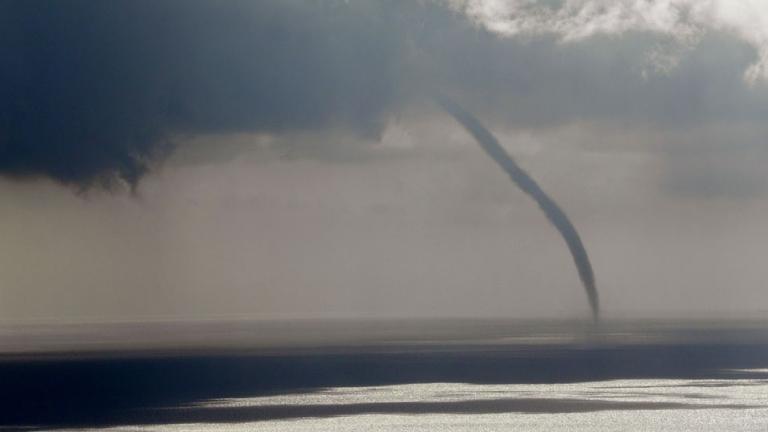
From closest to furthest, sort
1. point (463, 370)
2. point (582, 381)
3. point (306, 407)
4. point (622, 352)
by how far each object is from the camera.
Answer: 1. point (306, 407)
2. point (582, 381)
3. point (463, 370)
4. point (622, 352)

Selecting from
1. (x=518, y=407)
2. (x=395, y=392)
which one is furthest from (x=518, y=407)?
(x=395, y=392)

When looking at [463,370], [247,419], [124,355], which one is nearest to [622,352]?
[463,370]

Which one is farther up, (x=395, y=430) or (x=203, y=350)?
(x=203, y=350)

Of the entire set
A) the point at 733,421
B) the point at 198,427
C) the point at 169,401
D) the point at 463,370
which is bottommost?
the point at 733,421

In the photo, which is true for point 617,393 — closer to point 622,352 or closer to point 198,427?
point 198,427

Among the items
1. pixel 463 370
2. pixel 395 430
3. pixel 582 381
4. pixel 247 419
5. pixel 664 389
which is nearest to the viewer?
→ pixel 395 430

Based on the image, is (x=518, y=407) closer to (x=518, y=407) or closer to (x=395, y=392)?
(x=518, y=407)

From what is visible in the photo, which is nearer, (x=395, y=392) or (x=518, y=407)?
(x=518, y=407)

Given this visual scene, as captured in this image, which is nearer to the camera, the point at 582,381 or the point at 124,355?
the point at 582,381

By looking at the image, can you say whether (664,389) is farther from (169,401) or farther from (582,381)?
(169,401)

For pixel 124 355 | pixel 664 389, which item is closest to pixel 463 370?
pixel 664 389

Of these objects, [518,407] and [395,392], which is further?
[395,392]
